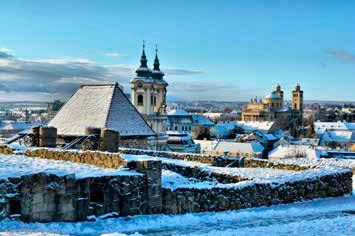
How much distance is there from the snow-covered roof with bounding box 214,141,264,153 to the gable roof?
5894 cm

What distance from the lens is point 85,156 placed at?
17.6 meters

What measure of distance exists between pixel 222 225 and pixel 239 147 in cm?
7597

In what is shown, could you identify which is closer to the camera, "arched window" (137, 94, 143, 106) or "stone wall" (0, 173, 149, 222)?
"stone wall" (0, 173, 149, 222)

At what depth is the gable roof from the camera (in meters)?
28.6

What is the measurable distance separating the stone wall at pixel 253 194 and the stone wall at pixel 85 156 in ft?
6.08

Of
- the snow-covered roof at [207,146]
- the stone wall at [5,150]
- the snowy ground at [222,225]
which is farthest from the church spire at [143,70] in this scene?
the snowy ground at [222,225]

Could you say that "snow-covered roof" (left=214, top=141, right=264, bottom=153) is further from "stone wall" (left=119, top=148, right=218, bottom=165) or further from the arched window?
"stone wall" (left=119, top=148, right=218, bottom=165)

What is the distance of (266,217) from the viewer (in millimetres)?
15203

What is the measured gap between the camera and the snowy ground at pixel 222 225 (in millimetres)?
12578


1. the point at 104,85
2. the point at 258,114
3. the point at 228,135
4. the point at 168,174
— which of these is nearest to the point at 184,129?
the point at 228,135

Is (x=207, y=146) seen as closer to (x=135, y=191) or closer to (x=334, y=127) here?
(x=334, y=127)

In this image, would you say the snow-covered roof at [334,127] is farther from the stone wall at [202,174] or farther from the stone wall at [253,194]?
the stone wall at [202,174]

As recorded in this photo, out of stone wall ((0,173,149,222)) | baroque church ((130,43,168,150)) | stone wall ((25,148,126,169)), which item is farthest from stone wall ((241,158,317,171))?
baroque church ((130,43,168,150))

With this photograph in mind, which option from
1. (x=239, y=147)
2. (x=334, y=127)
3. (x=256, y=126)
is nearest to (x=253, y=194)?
(x=239, y=147)
